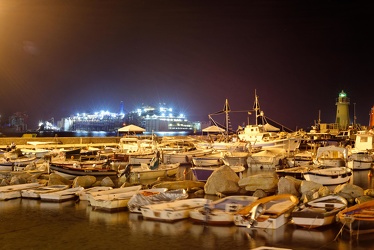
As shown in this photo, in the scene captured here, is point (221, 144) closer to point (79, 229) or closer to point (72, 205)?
point (72, 205)

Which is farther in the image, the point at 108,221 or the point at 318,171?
the point at 318,171

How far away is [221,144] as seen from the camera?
136ft

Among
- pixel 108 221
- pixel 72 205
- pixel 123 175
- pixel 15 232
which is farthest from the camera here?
pixel 123 175

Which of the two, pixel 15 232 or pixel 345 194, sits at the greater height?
pixel 345 194

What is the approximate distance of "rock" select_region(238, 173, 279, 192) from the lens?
17953mm

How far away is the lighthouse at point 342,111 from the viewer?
250ft

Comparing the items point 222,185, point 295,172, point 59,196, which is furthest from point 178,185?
point 295,172

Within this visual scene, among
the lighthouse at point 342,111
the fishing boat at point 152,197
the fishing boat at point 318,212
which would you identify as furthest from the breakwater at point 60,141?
the lighthouse at point 342,111

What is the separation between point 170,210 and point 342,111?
71.0 metres

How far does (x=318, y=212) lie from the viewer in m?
12.8

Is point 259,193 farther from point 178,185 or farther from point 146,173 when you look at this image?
point 146,173

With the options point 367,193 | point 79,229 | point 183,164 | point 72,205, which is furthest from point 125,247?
point 183,164

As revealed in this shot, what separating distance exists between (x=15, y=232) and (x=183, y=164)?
883 inches

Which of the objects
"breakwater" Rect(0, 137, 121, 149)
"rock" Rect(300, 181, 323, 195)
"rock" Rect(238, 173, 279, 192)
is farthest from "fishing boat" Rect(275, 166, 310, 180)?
"breakwater" Rect(0, 137, 121, 149)
